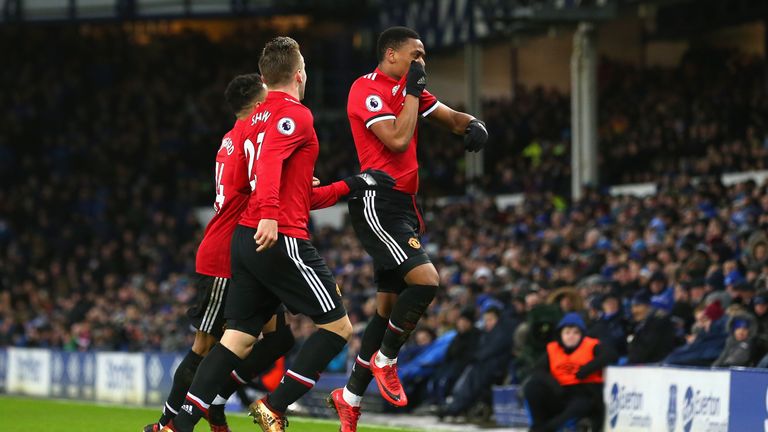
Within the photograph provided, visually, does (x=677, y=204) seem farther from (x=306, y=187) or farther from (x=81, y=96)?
(x=81, y=96)

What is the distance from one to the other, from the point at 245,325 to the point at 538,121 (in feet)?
71.8

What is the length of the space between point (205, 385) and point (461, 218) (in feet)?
57.2

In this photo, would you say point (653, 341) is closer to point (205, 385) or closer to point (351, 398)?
point (351, 398)

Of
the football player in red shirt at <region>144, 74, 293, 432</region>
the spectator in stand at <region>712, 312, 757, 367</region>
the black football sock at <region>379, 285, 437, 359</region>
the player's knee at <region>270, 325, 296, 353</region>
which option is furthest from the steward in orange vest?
the black football sock at <region>379, 285, 437, 359</region>

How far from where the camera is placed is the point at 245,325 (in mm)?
8844

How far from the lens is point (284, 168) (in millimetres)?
8742

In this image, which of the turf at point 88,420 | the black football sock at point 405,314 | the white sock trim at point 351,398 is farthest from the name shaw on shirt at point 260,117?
the turf at point 88,420

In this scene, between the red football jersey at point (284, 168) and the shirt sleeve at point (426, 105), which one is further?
the shirt sleeve at point (426, 105)

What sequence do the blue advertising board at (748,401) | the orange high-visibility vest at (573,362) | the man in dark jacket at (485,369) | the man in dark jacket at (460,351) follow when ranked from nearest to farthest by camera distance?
the blue advertising board at (748,401)
the orange high-visibility vest at (573,362)
the man in dark jacket at (485,369)
the man in dark jacket at (460,351)

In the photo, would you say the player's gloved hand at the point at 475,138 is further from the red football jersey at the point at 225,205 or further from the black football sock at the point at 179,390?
the black football sock at the point at 179,390

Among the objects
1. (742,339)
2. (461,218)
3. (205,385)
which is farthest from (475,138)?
(461,218)

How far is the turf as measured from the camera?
510 inches

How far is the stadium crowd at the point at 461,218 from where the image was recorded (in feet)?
52.2

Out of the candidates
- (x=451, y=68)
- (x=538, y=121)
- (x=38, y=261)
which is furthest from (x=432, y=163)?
(x=38, y=261)
